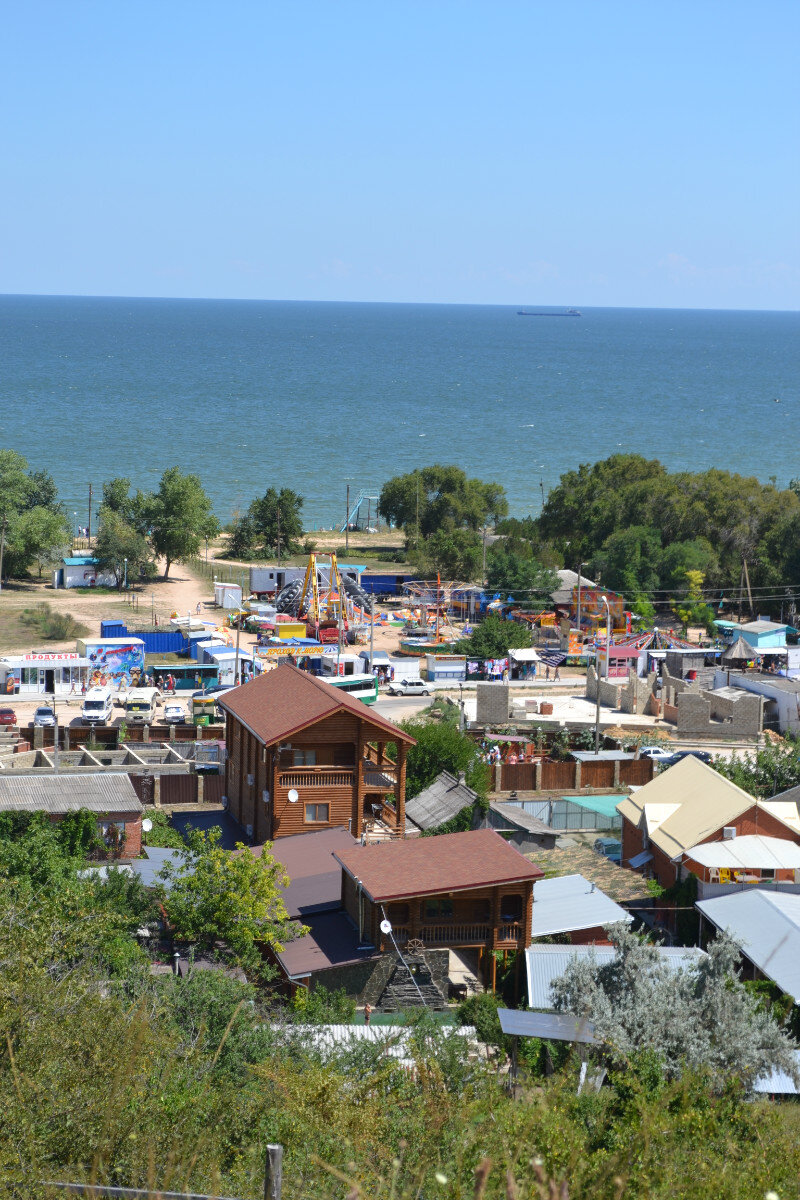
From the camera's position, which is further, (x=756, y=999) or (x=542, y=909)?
(x=542, y=909)

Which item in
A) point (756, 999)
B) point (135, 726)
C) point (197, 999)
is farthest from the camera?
point (135, 726)

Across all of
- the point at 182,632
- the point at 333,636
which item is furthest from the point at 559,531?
the point at 182,632

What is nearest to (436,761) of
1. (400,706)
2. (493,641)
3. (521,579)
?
(400,706)

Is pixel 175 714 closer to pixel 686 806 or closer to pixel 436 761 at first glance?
pixel 436 761

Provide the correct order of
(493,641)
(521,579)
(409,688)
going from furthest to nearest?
1. (521,579)
2. (493,641)
3. (409,688)

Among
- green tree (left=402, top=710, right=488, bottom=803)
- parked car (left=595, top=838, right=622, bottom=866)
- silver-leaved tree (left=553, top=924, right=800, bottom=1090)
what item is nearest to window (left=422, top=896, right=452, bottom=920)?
silver-leaved tree (left=553, top=924, right=800, bottom=1090)

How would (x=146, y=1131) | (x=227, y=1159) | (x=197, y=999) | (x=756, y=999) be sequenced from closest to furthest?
(x=146, y=1131), (x=227, y=1159), (x=197, y=999), (x=756, y=999)

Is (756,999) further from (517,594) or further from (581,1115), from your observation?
(517,594)

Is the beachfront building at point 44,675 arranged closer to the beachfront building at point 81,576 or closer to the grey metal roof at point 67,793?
the grey metal roof at point 67,793
